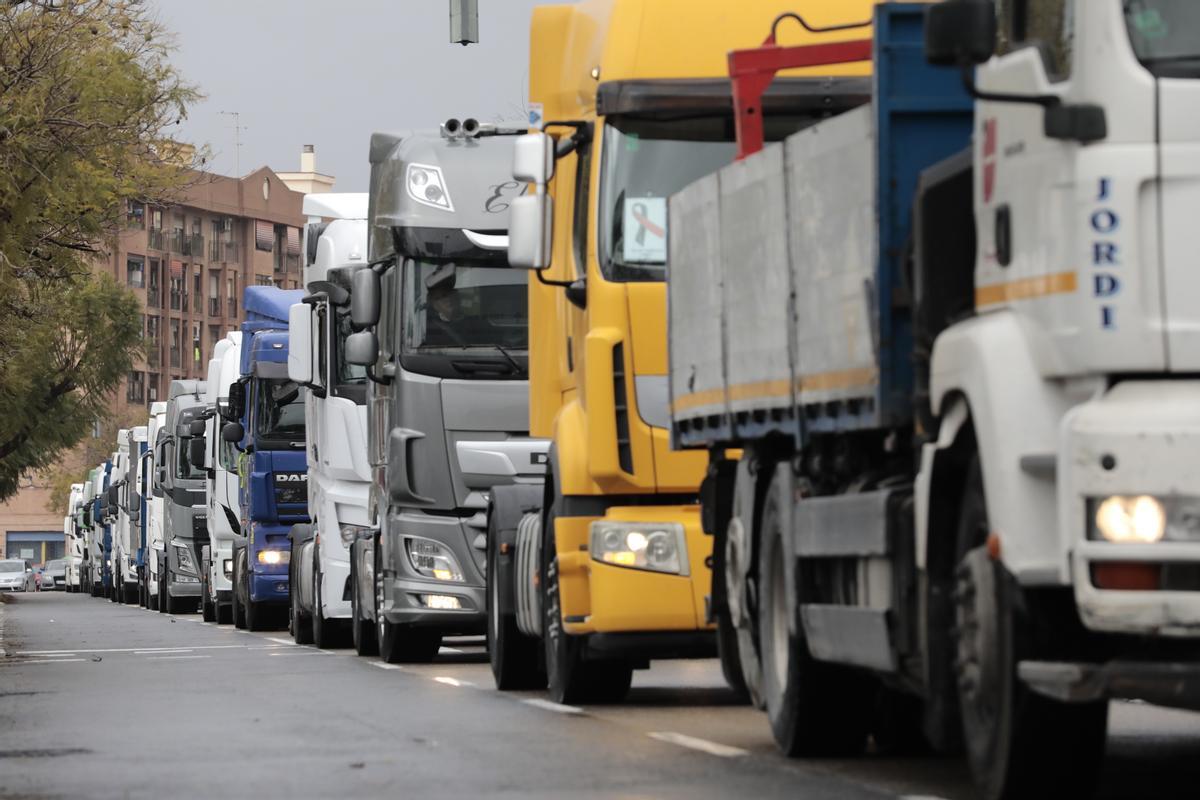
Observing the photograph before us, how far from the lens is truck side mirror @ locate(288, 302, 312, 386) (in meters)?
27.0

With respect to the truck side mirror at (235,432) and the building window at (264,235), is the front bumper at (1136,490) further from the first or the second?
the building window at (264,235)

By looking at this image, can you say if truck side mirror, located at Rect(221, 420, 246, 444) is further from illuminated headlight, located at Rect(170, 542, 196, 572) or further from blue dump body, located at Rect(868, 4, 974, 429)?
blue dump body, located at Rect(868, 4, 974, 429)

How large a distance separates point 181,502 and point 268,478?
16.1m

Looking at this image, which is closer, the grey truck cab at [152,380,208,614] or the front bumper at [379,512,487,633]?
the front bumper at [379,512,487,633]

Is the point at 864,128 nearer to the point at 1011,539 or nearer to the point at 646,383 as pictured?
the point at 1011,539

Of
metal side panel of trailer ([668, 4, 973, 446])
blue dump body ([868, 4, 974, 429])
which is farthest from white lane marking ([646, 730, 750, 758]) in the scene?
blue dump body ([868, 4, 974, 429])

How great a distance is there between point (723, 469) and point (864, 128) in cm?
317

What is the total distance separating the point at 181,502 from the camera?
50.4 m

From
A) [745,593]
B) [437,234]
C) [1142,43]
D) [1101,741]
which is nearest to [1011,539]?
[1101,741]

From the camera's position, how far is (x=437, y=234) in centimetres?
2186

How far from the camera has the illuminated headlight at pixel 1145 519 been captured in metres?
8.27

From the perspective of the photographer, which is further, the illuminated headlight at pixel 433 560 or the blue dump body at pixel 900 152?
the illuminated headlight at pixel 433 560

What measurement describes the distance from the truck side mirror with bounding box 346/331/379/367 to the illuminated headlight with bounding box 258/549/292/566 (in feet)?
44.0

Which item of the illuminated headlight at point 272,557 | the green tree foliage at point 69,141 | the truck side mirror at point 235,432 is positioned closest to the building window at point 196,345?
the green tree foliage at point 69,141
